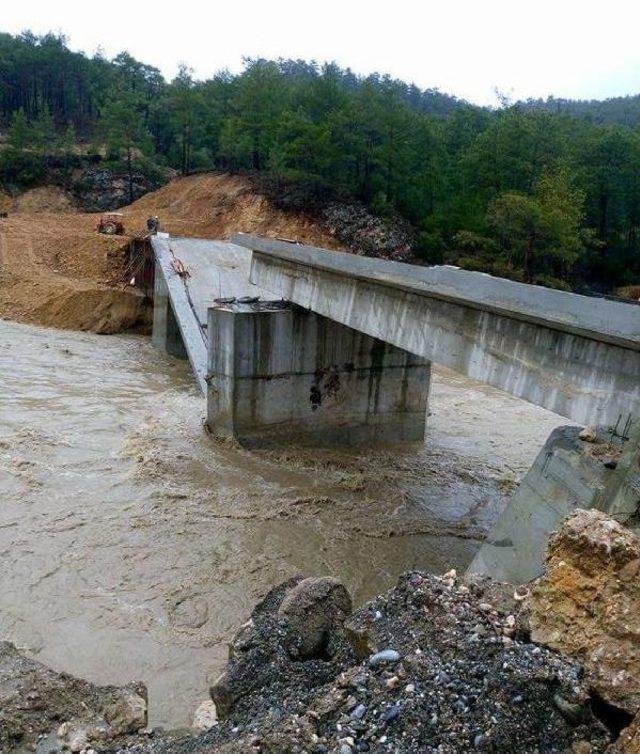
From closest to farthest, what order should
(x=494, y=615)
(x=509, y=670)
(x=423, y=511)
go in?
(x=509, y=670)
(x=494, y=615)
(x=423, y=511)

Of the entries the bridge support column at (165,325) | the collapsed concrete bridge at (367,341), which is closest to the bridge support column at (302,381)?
the collapsed concrete bridge at (367,341)

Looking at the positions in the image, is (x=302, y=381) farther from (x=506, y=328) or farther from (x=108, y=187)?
(x=108, y=187)

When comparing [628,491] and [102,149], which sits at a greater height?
[102,149]

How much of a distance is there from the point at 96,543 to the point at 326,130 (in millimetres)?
31767

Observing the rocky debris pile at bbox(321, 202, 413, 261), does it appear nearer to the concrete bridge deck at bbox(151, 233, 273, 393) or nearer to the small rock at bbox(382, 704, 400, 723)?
the concrete bridge deck at bbox(151, 233, 273, 393)

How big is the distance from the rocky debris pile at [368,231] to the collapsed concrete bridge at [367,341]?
51.4 feet

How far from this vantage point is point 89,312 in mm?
24141

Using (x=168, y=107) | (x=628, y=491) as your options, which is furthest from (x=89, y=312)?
(x=168, y=107)

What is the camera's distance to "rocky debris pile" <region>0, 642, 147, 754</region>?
385 centimetres

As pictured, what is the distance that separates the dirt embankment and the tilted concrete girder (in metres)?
15.2

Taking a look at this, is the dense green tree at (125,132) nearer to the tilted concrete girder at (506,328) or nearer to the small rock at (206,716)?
the tilted concrete girder at (506,328)

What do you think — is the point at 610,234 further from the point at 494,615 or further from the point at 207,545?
the point at 494,615

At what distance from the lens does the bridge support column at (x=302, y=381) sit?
43.8ft

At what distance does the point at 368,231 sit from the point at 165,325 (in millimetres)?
18119
